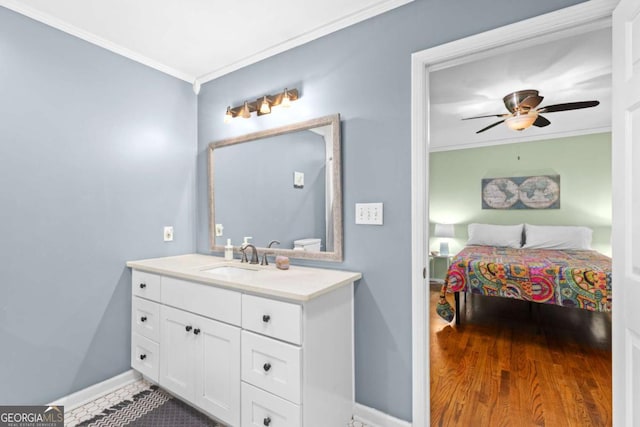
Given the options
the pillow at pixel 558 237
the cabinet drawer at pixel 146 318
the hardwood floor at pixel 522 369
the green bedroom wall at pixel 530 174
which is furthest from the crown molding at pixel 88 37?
the pillow at pixel 558 237

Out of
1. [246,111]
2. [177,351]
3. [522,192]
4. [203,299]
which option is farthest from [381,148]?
[522,192]

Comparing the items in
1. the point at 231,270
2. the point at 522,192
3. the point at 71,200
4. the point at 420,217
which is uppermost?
the point at 522,192

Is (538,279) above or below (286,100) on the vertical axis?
below

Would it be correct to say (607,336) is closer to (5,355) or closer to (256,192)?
(256,192)

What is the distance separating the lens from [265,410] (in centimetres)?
144

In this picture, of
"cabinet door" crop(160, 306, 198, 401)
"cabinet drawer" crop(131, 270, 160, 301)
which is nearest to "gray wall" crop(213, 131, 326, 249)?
"cabinet drawer" crop(131, 270, 160, 301)

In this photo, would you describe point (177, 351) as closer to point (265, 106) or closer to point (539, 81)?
point (265, 106)

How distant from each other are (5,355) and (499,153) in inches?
232

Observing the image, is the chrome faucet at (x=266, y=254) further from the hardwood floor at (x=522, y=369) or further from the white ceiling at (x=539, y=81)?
the white ceiling at (x=539, y=81)

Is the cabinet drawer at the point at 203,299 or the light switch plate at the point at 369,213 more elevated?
the light switch plate at the point at 369,213

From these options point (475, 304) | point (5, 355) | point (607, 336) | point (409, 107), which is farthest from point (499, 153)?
point (5, 355)

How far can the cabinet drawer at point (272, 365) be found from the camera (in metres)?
1.34

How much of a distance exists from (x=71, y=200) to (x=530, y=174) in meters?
5.58

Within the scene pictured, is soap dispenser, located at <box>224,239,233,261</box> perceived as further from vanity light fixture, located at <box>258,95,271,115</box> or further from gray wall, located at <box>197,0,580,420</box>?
vanity light fixture, located at <box>258,95,271,115</box>
